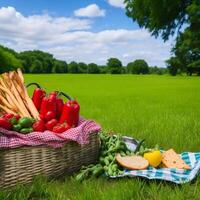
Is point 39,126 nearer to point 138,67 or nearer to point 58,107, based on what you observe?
point 58,107

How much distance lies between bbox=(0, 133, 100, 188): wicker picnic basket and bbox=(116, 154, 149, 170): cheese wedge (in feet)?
1.36

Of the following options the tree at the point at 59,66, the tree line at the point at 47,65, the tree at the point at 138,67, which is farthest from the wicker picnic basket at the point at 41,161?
the tree at the point at 138,67

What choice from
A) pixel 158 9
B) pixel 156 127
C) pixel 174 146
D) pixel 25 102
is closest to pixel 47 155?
pixel 25 102

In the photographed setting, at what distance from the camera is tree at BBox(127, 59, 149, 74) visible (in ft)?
435

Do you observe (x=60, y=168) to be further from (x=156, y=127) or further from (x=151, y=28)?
(x=151, y=28)

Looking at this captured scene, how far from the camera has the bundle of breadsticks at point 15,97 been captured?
6.17m

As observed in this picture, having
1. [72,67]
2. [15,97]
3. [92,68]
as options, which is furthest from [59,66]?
[15,97]

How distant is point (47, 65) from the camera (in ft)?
349

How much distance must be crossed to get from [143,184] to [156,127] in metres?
4.21

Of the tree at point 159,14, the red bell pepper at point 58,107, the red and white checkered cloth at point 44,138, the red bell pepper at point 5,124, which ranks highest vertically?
the tree at point 159,14

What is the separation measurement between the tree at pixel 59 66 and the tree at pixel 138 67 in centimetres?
2711

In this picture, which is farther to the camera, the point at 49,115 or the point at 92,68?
the point at 92,68

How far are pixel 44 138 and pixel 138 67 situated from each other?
A: 420 ft

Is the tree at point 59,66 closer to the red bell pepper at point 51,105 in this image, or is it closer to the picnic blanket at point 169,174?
the red bell pepper at point 51,105
